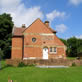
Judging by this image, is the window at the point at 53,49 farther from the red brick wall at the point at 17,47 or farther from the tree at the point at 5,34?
the tree at the point at 5,34

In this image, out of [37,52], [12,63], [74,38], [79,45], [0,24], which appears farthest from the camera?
[74,38]

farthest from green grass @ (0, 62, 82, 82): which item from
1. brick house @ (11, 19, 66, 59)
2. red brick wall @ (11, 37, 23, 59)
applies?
red brick wall @ (11, 37, 23, 59)

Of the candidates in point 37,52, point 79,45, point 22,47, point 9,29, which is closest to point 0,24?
point 9,29

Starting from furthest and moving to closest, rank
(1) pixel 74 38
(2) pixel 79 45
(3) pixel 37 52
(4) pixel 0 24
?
(1) pixel 74 38
(2) pixel 79 45
(4) pixel 0 24
(3) pixel 37 52

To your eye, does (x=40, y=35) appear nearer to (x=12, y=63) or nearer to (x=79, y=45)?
(x=12, y=63)

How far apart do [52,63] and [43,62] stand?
1523 millimetres

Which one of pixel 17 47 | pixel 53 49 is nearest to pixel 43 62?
pixel 53 49

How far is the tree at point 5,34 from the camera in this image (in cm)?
4216

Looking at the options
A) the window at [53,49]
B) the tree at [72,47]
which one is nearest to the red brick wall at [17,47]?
the window at [53,49]

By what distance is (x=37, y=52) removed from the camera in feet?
97.9

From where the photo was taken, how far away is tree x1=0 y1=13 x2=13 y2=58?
4216 centimetres

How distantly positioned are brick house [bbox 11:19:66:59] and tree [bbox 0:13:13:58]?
38.0 ft

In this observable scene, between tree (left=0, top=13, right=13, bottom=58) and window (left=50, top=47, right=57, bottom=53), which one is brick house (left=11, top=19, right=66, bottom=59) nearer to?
window (left=50, top=47, right=57, bottom=53)

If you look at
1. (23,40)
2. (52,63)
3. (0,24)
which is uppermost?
(0,24)
